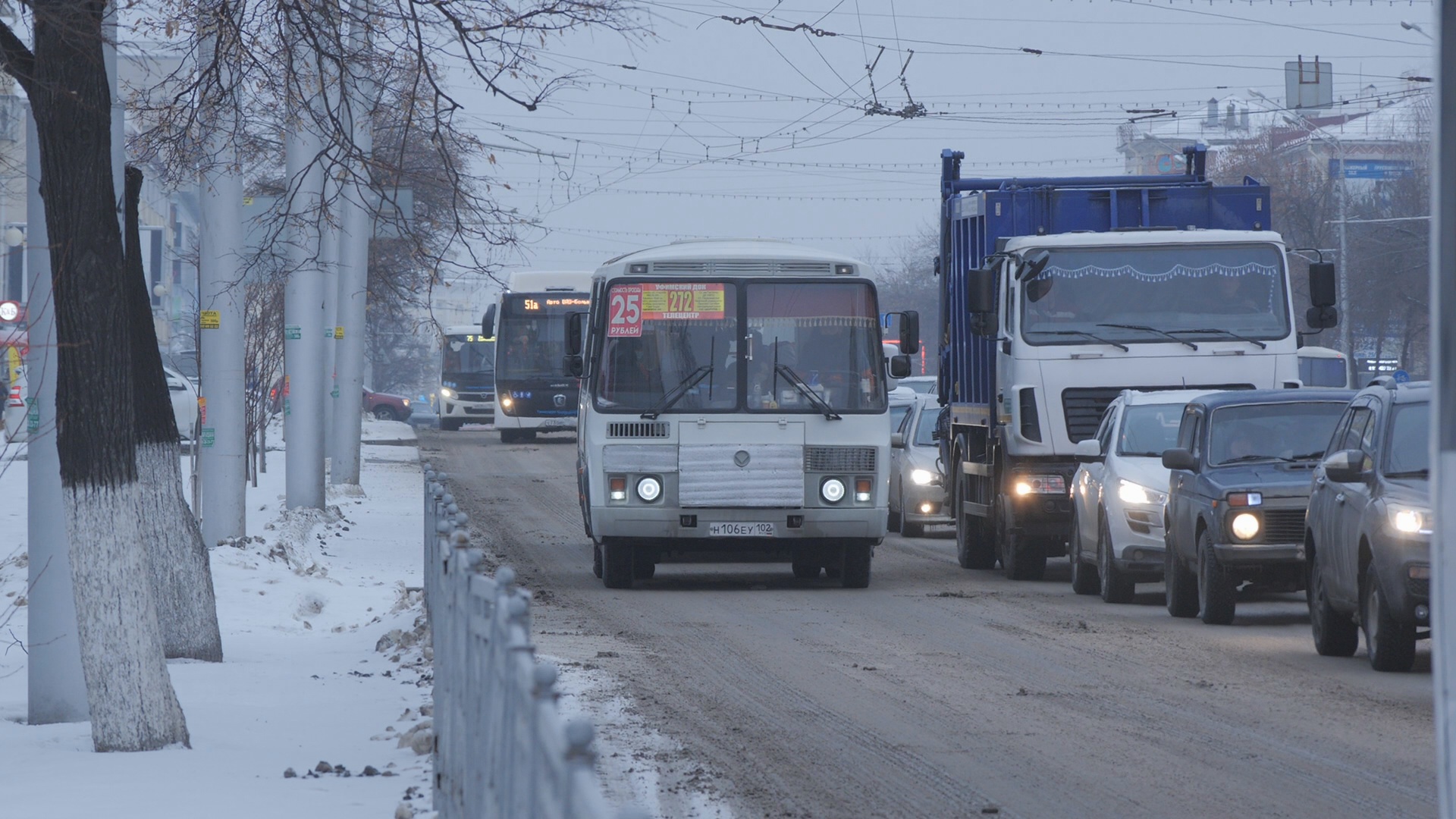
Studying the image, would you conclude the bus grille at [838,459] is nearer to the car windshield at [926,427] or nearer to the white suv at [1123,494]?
the white suv at [1123,494]

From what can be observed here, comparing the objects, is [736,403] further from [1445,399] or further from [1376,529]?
[1445,399]

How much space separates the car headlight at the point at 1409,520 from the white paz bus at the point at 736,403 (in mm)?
5874

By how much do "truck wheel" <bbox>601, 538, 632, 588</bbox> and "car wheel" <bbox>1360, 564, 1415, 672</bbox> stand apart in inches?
278

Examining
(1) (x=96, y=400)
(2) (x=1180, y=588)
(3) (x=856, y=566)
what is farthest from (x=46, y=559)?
(3) (x=856, y=566)

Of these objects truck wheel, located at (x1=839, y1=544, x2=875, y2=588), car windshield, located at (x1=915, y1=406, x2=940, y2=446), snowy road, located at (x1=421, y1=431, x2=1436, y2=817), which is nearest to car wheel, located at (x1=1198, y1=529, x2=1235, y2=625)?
snowy road, located at (x1=421, y1=431, x2=1436, y2=817)

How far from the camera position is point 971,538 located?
1972 cm

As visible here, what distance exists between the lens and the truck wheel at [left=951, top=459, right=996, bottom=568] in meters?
19.5

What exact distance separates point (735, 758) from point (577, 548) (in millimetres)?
13439

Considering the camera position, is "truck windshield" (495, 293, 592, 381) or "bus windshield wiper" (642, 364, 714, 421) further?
"truck windshield" (495, 293, 592, 381)

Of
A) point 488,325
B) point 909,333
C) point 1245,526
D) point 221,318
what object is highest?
point 488,325

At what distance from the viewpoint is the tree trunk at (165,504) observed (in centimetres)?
1134

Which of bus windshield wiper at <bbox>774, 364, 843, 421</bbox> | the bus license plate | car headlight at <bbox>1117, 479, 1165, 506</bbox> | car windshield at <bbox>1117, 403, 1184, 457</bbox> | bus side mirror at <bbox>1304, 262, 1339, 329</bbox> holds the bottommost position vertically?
the bus license plate

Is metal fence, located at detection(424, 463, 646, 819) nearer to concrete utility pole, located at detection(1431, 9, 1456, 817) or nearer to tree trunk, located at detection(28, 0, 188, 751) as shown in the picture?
concrete utility pole, located at detection(1431, 9, 1456, 817)

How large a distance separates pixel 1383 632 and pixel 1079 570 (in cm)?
601
